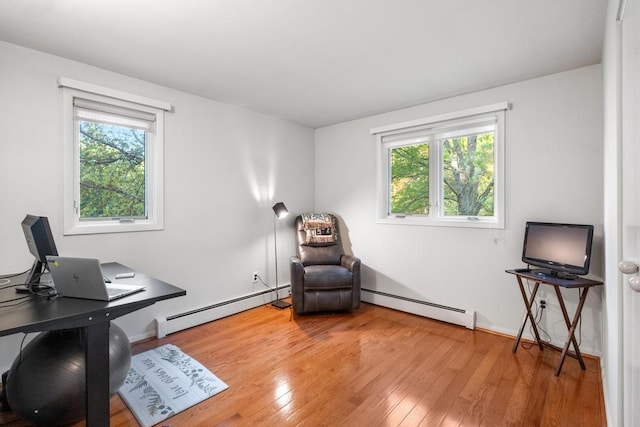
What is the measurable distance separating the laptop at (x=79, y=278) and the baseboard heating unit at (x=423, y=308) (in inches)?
114

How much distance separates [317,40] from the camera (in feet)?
7.02

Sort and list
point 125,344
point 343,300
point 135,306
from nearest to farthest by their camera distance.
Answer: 1. point 135,306
2. point 125,344
3. point 343,300

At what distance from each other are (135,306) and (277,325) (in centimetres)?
191


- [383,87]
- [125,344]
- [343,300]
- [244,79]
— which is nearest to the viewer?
[125,344]

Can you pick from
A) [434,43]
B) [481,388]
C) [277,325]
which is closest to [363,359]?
[481,388]

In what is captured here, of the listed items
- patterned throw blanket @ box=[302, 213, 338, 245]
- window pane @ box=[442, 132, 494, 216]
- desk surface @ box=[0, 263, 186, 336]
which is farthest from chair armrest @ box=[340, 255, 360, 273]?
desk surface @ box=[0, 263, 186, 336]

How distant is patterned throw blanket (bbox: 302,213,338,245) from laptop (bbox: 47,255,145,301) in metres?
2.51

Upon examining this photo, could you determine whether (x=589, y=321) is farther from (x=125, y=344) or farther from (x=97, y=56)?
(x=97, y=56)

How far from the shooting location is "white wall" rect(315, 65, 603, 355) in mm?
2484

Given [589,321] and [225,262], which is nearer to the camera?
[589,321]

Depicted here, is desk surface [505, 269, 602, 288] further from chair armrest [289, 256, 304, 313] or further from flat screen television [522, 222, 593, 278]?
chair armrest [289, 256, 304, 313]

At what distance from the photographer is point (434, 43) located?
2.18 metres

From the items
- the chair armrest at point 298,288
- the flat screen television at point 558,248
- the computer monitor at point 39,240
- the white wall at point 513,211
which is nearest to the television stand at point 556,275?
the flat screen television at point 558,248

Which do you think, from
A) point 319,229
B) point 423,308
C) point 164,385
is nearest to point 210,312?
point 164,385
